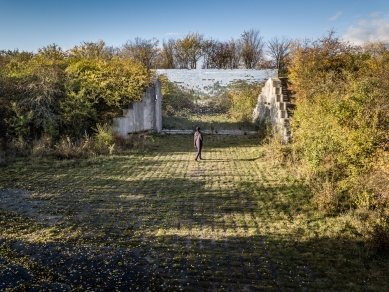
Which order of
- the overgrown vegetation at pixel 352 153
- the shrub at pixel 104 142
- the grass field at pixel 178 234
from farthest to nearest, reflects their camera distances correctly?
the shrub at pixel 104 142 → the overgrown vegetation at pixel 352 153 → the grass field at pixel 178 234

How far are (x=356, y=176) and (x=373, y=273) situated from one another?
322 centimetres

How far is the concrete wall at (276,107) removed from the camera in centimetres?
1491

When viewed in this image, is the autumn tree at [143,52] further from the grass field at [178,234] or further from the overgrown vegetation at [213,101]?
the grass field at [178,234]

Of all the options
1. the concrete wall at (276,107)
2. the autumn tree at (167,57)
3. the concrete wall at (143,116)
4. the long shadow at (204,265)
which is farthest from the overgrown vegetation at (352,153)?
the autumn tree at (167,57)

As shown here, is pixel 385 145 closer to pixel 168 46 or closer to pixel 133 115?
pixel 133 115

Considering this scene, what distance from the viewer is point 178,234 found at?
609 cm

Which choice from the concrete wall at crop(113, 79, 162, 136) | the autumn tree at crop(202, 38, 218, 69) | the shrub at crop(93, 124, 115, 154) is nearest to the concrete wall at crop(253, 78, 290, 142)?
the concrete wall at crop(113, 79, 162, 136)

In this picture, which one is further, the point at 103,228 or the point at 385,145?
the point at 385,145

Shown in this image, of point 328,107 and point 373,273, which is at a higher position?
point 328,107

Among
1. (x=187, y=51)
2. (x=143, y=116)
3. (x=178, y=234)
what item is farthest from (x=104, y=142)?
(x=187, y=51)

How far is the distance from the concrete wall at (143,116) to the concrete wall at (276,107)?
6948mm

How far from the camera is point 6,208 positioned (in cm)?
741

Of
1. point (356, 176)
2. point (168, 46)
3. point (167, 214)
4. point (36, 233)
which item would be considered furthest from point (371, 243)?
point (168, 46)

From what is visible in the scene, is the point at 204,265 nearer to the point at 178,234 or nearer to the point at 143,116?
the point at 178,234
